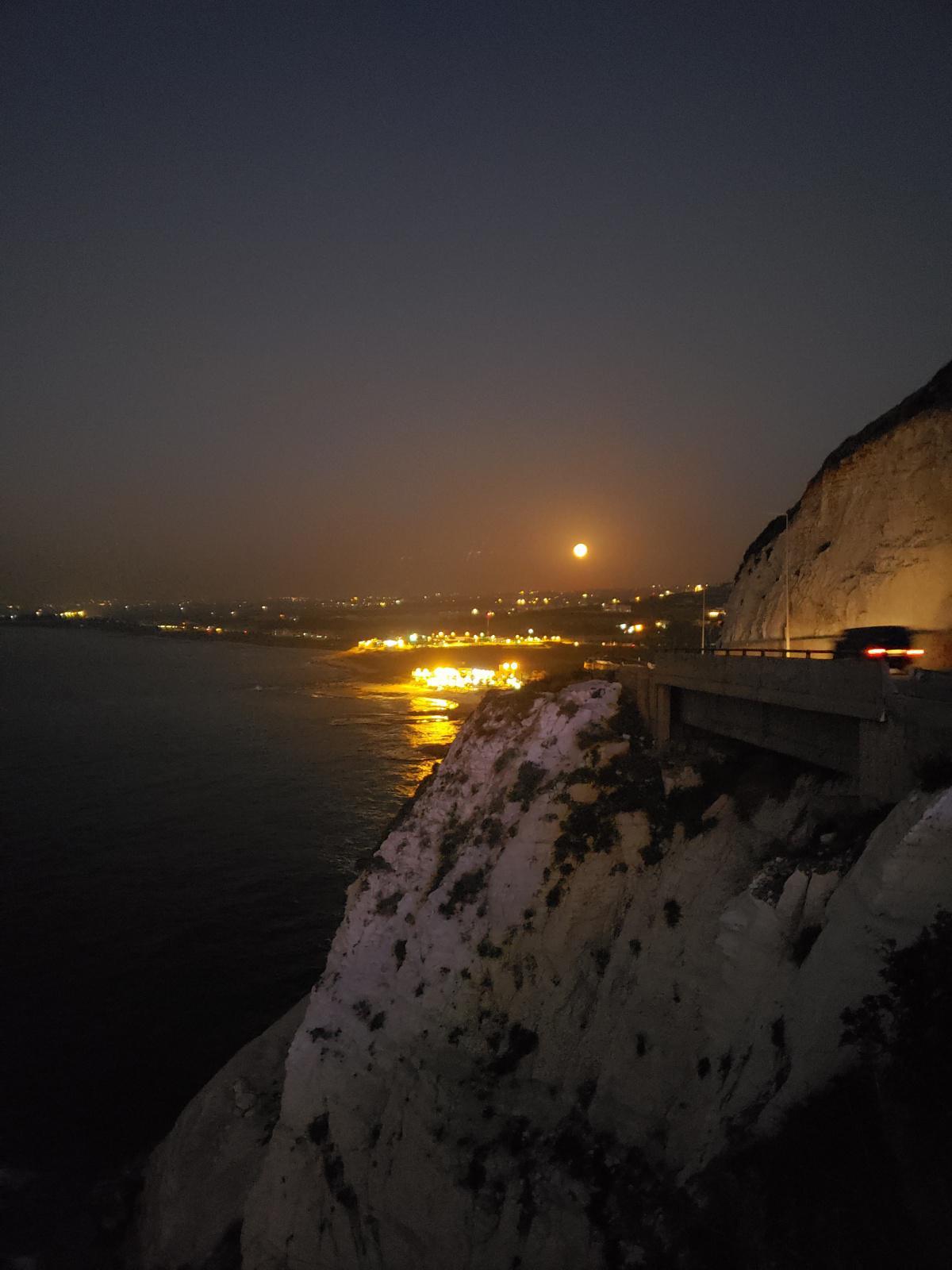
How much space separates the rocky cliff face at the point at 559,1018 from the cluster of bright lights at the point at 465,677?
70140mm

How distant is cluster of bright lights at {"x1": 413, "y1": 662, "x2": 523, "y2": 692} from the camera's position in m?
91.1

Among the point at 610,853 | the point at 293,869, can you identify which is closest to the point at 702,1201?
the point at 610,853

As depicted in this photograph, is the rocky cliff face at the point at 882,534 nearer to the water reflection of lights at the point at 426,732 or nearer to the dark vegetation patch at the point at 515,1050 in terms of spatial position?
the dark vegetation patch at the point at 515,1050

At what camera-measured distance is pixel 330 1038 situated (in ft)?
45.6

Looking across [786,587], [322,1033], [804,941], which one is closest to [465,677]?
[786,587]

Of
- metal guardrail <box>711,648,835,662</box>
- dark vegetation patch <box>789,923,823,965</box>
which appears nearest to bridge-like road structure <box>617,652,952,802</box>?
metal guardrail <box>711,648,835,662</box>

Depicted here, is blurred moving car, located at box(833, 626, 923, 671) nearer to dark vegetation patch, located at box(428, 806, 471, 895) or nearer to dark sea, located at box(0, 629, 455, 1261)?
dark vegetation patch, located at box(428, 806, 471, 895)

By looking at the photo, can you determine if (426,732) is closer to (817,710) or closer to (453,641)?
(817,710)

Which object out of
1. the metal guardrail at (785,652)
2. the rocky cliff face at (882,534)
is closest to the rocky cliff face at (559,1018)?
the metal guardrail at (785,652)

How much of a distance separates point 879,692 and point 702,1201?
677 cm

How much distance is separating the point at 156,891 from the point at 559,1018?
22164mm

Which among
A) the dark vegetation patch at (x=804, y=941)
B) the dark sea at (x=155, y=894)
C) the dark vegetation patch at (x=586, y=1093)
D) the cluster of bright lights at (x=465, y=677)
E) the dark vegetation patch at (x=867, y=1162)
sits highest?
the dark vegetation patch at (x=804, y=941)

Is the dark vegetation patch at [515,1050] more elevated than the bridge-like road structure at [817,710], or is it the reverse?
the bridge-like road structure at [817,710]

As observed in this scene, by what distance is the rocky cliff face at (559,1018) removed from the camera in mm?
8352
